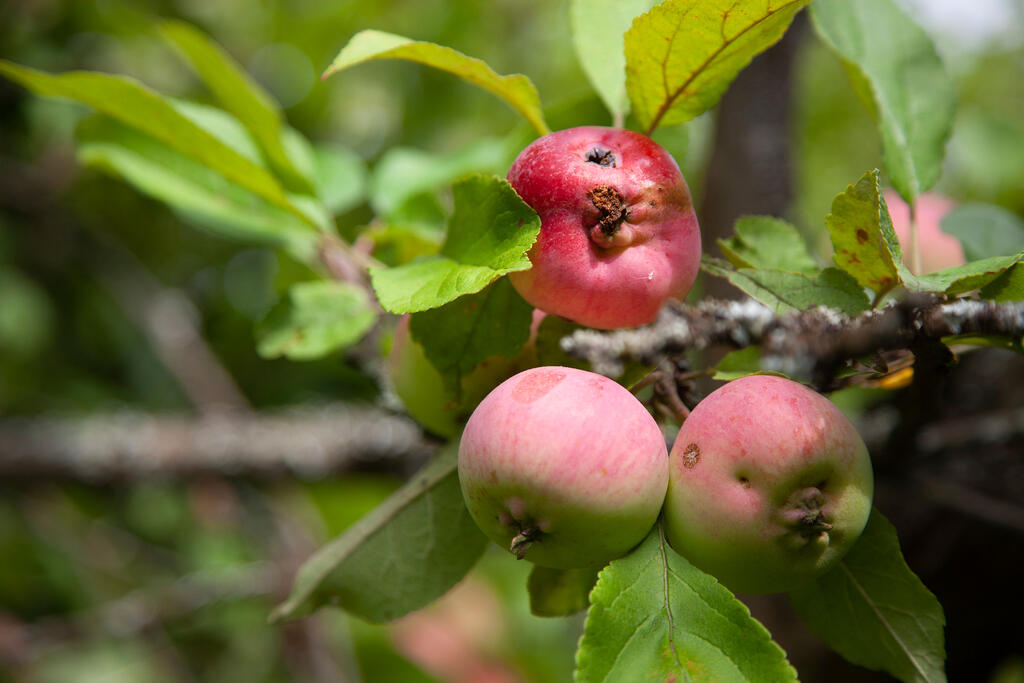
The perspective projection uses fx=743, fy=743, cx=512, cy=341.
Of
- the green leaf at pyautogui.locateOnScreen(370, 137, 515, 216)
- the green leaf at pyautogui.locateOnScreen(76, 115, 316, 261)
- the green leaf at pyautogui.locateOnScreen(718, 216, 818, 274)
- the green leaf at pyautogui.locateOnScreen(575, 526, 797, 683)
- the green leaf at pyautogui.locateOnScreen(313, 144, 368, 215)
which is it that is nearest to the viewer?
the green leaf at pyautogui.locateOnScreen(575, 526, 797, 683)

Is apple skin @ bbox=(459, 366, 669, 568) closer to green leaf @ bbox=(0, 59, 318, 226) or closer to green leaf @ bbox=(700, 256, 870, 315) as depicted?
green leaf @ bbox=(700, 256, 870, 315)

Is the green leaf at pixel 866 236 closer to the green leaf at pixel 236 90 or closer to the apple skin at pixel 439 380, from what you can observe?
the apple skin at pixel 439 380

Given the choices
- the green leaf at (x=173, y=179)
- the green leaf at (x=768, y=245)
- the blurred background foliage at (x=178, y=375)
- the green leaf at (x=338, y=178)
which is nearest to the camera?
the green leaf at (x=768, y=245)

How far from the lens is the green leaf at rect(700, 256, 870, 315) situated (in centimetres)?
49

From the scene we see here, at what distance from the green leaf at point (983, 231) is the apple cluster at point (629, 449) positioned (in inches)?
13.8

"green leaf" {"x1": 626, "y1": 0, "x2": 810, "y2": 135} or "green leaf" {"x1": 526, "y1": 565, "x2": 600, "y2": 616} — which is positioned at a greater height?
"green leaf" {"x1": 626, "y1": 0, "x2": 810, "y2": 135}

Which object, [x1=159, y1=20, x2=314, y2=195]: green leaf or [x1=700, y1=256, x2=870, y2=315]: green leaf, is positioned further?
[x1=159, y1=20, x2=314, y2=195]: green leaf

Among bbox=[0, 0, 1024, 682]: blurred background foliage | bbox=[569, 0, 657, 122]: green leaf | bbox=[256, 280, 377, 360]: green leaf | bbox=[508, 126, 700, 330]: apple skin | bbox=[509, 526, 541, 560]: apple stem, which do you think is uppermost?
bbox=[569, 0, 657, 122]: green leaf

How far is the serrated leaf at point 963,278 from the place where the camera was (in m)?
0.44

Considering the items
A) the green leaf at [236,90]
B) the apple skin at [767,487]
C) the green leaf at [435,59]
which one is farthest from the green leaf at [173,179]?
the apple skin at [767,487]

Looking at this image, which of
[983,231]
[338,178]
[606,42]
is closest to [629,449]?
[606,42]

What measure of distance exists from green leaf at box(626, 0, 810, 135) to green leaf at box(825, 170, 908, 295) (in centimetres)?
12

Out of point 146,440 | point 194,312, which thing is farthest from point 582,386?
point 194,312

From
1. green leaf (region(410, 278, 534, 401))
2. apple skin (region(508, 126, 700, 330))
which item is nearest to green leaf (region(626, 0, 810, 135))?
apple skin (region(508, 126, 700, 330))
